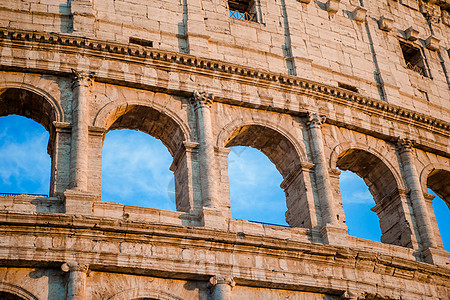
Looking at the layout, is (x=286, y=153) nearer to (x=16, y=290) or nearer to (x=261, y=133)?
(x=261, y=133)

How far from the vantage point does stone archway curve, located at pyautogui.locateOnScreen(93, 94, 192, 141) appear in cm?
1839

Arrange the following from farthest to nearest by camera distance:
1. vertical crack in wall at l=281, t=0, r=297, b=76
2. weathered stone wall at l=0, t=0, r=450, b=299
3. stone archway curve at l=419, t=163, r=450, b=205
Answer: vertical crack in wall at l=281, t=0, r=297, b=76 → stone archway curve at l=419, t=163, r=450, b=205 → weathered stone wall at l=0, t=0, r=450, b=299

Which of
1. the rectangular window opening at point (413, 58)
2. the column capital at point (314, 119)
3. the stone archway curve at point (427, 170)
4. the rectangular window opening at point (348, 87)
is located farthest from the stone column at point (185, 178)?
the rectangular window opening at point (413, 58)

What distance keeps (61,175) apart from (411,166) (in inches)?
401

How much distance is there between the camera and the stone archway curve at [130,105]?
18391mm

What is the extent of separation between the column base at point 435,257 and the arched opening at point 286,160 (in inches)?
132

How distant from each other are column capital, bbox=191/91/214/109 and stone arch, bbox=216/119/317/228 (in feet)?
2.62

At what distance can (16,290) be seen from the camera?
1518cm

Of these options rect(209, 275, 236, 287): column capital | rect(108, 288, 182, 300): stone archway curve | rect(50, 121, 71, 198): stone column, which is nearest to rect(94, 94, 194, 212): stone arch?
rect(50, 121, 71, 198): stone column

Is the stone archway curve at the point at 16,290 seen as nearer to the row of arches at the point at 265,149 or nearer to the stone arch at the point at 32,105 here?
the row of arches at the point at 265,149

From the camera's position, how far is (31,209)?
16.4 meters

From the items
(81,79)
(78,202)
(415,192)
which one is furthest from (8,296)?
(415,192)

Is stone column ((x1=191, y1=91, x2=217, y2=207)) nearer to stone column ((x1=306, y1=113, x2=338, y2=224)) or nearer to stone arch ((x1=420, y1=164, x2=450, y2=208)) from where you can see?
stone column ((x1=306, y1=113, x2=338, y2=224))

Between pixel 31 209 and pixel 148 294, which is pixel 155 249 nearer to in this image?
pixel 148 294
